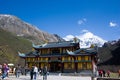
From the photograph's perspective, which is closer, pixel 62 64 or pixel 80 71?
pixel 80 71

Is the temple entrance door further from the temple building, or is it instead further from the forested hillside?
the forested hillside

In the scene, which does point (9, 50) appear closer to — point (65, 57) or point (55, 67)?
point (55, 67)

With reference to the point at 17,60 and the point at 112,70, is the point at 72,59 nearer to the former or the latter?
the point at 112,70

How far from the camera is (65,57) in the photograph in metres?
63.4

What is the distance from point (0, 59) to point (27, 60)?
47.6m

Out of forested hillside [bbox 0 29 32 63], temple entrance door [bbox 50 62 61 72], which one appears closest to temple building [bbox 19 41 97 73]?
temple entrance door [bbox 50 62 61 72]

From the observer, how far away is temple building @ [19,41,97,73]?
194ft

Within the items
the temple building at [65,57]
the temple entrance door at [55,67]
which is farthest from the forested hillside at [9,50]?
the temple entrance door at [55,67]

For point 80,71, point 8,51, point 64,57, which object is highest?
point 8,51

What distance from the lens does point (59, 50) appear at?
66438mm

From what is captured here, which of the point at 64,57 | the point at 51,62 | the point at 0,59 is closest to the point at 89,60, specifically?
the point at 64,57

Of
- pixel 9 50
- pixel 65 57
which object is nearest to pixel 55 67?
pixel 65 57

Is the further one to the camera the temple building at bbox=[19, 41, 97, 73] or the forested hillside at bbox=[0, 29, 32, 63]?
the forested hillside at bbox=[0, 29, 32, 63]

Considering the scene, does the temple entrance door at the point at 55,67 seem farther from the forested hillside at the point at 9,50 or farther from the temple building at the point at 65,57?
the forested hillside at the point at 9,50
